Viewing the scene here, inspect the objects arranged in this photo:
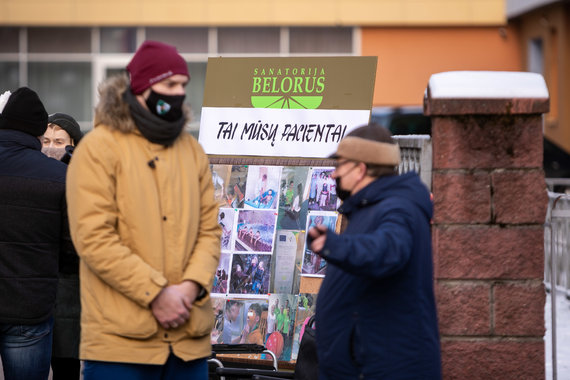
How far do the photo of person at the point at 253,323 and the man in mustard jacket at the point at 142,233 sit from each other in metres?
1.73

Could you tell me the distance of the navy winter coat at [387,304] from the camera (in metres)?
3.66

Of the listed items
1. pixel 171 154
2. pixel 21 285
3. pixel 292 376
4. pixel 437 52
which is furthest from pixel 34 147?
pixel 437 52

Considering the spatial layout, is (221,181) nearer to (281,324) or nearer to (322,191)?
(322,191)

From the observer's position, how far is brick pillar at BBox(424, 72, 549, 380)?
493 cm

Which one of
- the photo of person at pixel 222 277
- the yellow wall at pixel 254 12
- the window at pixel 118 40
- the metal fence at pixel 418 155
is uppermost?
the yellow wall at pixel 254 12

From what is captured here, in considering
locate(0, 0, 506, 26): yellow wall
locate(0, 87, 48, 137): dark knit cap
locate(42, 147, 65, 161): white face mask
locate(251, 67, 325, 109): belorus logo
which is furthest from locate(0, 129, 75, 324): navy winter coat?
locate(0, 0, 506, 26): yellow wall

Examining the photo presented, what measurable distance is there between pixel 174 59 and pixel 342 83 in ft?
6.99

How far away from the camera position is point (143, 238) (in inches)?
152

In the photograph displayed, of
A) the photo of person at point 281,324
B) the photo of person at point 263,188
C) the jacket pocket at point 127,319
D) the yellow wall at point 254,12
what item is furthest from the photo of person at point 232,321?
the yellow wall at point 254,12

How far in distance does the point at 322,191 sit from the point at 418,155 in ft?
2.50

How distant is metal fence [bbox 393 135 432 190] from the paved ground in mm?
1006

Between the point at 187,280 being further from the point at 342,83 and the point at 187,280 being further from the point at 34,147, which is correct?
the point at 342,83

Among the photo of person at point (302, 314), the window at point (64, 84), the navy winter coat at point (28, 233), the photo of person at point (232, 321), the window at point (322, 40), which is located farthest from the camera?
the window at point (64, 84)

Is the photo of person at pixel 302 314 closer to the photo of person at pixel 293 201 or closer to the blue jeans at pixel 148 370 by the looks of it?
the photo of person at pixel 293 201
